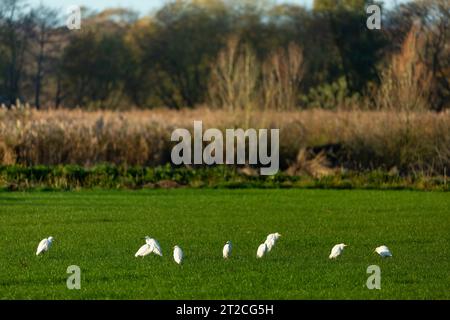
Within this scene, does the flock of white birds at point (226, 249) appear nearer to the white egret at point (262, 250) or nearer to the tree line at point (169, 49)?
the white egret at point (262, 250)

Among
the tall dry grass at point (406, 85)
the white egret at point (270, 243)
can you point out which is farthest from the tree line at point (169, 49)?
the white egret at point (270, 243)

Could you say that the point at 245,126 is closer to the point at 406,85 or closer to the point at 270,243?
the point at 406,85

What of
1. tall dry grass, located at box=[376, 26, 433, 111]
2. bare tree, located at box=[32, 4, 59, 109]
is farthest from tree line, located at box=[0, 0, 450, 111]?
tall dry grass, located at box=[376, 26, 433, 111]

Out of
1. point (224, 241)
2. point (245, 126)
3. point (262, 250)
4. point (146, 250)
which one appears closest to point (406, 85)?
point (245, 126)

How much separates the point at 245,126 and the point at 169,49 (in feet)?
96.4

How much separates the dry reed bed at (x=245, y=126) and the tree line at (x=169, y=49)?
20.9 metres

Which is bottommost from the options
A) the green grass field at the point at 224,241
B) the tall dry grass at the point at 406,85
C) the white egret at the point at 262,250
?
the green grass field at the point at 224,241

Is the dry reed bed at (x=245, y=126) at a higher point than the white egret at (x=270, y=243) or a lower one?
higher

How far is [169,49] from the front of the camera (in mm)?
63031

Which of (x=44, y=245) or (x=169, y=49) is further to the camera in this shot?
(x=169, y=49)

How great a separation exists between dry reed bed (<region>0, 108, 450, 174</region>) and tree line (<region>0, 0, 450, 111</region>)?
2090 cm

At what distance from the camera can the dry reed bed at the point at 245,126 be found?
31.4 metres

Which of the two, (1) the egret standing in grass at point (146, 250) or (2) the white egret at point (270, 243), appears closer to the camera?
(1) the egret standing in grass at point (146, 250)
